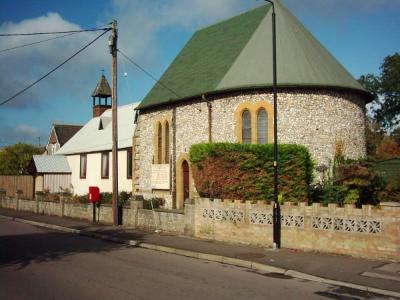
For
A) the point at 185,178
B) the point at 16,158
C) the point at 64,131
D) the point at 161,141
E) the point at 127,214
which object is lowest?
the point at 127,214

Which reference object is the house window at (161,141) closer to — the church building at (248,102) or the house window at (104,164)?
the church building at (248,102)

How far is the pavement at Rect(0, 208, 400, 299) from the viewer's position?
389 inches

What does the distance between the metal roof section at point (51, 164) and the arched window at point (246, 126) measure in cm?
2314

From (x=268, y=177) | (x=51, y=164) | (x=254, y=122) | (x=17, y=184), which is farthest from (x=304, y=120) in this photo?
(x=17, y=184)

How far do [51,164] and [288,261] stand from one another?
33.1 m

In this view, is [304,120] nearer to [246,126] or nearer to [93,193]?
[246,126]

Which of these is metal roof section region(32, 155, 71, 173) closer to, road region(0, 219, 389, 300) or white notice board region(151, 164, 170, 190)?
white notice board region(151, 164, 170, 190)

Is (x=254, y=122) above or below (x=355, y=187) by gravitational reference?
above

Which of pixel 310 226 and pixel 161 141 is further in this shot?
pixel 161 141

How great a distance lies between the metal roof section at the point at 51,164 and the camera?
130ft

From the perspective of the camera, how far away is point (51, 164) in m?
41.1

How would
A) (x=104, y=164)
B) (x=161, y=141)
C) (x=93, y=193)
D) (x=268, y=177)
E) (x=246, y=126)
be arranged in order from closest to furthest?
(x=268, y=177), (x=93, y=193), (x=246, y=126), (x=161, y=141), (x=104, y=164)

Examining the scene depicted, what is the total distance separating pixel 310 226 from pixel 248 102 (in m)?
10.0

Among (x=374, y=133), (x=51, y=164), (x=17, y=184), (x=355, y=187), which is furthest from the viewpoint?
(x=374, y=133)
